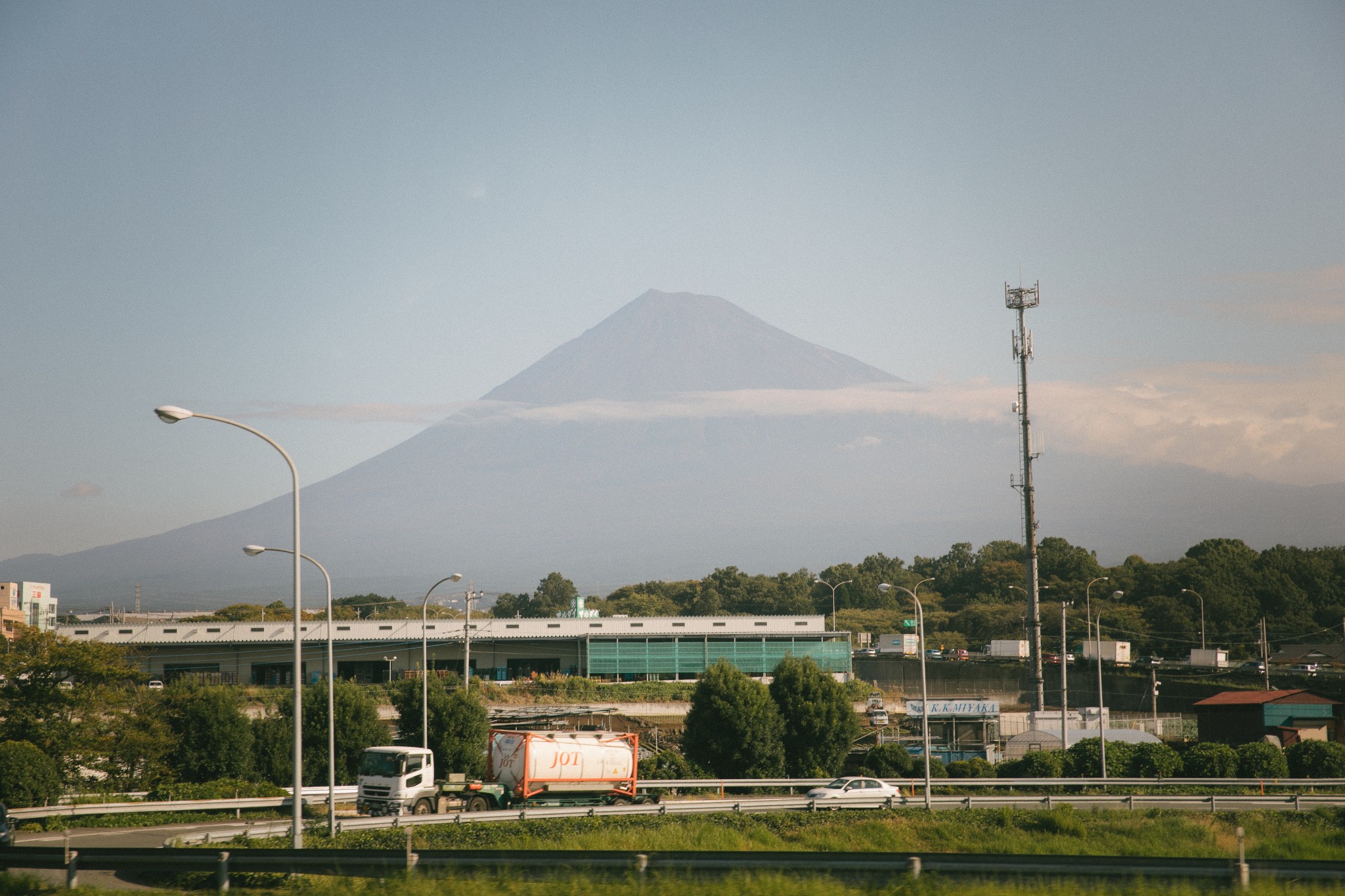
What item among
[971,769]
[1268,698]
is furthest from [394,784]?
[1268,698]

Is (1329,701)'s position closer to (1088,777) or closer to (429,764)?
(1088,777)

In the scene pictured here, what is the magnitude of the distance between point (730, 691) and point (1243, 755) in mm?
Result: 24924

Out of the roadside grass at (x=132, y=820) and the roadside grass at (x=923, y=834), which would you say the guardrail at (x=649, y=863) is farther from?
the roadside grass at (x=132, y=820)

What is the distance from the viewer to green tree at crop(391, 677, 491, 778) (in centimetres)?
4731

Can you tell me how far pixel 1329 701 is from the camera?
58.6 m

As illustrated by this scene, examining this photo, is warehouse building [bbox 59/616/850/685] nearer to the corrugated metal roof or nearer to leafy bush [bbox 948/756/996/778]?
the corrugated metal roof

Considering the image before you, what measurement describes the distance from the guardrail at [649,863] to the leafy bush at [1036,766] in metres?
34.4

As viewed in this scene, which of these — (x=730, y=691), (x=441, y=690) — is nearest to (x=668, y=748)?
(x=730, y=691)

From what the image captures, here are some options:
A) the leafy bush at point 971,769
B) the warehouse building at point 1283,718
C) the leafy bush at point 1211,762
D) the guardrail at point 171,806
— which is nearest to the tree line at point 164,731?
the guardrail at point 171,806

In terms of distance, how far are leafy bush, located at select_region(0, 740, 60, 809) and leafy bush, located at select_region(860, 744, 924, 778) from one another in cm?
3520

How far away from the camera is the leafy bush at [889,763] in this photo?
51.0m

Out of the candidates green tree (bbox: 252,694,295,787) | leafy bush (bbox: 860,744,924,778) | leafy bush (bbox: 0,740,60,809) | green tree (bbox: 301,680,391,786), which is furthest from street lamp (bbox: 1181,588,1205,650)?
leafy bush (bbox: 0,740,60,809)

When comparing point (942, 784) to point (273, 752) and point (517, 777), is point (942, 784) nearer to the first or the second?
point (517, 777)

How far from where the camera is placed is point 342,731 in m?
47.0
